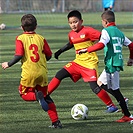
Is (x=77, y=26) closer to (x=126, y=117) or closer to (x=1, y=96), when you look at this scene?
(x=126, y=117)

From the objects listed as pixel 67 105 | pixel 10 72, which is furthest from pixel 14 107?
pixel 10 72

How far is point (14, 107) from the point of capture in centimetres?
972

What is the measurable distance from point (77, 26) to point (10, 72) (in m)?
5.22

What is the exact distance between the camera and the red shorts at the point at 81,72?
9.20 m

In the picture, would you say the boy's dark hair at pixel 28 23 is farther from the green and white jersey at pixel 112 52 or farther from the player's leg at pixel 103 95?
the player's leg at pixel 103 95

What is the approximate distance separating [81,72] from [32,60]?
134 centimetres

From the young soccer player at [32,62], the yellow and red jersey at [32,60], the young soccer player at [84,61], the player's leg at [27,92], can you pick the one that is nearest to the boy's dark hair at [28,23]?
the young soccer player at [32,62]

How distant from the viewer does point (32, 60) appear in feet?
26.8

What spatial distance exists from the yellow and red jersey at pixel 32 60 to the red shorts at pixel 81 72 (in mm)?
1134

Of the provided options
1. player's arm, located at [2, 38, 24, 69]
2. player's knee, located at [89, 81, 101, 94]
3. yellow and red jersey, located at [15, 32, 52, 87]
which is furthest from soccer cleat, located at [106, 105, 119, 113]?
player's arm, located at [2, 38, 24, 69]

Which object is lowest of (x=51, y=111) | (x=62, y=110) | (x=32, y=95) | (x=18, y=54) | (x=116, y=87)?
(x=62, y=110)

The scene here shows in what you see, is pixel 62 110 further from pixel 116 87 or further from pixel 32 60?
pixel 32 60

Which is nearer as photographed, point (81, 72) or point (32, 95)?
point (32, 95)

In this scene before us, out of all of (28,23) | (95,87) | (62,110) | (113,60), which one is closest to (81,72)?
(95,87)
